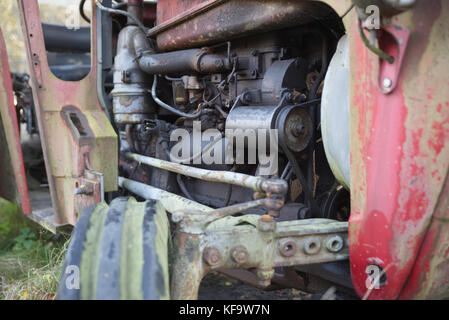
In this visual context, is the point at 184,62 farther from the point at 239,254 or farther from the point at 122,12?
the point at 239,254

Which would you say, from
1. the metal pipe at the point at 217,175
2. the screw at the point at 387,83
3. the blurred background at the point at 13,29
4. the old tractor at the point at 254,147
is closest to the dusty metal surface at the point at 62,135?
the old tractor at the point at 254,147

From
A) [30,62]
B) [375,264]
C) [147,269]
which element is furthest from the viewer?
[30,62]

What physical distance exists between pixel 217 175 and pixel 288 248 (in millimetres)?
620

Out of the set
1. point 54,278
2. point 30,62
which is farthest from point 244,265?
point 30,62

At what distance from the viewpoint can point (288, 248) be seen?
1625 millimetres

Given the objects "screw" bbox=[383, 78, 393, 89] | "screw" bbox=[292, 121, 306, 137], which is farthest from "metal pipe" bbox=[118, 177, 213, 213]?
"screw" bbox=[383, 78, 393, 89]

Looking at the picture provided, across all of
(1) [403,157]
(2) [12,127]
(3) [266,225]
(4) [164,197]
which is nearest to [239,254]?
(3) [266,225]

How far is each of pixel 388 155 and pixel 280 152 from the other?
729 millimetres

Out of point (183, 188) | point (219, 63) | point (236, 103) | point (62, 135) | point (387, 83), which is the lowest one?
point (183, 188)

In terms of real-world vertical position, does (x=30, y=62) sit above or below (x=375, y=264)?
above

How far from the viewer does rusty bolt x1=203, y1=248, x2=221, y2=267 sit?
4.88ft

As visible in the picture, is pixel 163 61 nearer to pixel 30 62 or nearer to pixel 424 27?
pixel 30 62

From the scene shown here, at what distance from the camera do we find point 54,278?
8.58 feet

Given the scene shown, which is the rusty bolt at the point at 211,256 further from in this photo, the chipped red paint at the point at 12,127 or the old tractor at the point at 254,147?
the chipped red paint at the point at 12,127
